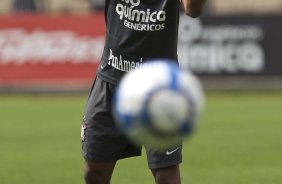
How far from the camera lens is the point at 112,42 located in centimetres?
649

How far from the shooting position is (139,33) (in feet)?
20.8

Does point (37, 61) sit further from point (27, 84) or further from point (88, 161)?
point (88, 161)

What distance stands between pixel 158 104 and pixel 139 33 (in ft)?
5.77

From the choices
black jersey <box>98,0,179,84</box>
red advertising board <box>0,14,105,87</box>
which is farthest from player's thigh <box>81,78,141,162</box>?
red advertising board <box>0,14,105,87</box>

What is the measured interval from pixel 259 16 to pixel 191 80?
16082mm

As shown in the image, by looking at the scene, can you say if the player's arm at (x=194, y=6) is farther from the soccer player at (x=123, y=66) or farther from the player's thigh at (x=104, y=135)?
the player's thigh at (x=104, y=135)

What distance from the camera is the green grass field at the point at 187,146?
9.70 m

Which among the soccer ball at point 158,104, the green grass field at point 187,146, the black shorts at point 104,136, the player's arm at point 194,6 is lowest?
the green grass field at point 187,146

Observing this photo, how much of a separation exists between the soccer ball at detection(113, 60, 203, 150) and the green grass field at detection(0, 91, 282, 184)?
441 centimetres

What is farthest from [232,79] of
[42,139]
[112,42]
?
[112,42]

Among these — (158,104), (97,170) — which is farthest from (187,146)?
(158,104)

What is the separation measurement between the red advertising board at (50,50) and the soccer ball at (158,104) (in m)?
15.9

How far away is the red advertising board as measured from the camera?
20.7 metres

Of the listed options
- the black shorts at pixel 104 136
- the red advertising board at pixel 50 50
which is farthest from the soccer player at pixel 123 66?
the red advertising board at pixel 50 50
